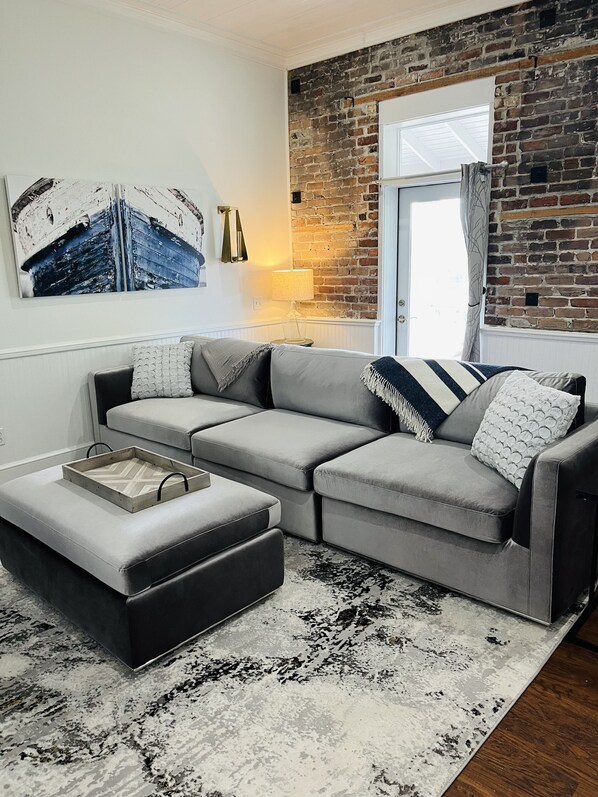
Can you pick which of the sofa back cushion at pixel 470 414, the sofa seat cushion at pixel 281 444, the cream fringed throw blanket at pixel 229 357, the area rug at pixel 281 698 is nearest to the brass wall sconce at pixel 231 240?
the cream fringed throw blanket at pixel 229 357

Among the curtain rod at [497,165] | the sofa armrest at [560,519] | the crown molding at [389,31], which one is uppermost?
the crown molding at [389,31]

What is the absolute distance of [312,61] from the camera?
513 cm

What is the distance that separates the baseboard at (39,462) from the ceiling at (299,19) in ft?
9.56

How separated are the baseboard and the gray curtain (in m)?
2.88

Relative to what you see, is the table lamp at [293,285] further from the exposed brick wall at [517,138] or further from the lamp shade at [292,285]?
the exposed brick wall at [517,138]

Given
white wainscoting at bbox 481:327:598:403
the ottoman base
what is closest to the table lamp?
white wainscoting at bbox 481:327:598:403

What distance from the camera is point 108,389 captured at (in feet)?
13.7

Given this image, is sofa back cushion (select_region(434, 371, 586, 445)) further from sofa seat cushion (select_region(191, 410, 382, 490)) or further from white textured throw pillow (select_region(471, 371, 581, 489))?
sofa seat cushion (select_region(191, 410, 382, 490))

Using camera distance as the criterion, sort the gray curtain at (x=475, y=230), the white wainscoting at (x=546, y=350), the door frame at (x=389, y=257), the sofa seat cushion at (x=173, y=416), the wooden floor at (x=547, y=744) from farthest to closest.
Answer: the door frame at (x=389, y=257), the gray curtain at (x=475, y=230), the white wainscoting at (x=546, y=350), the sofa seat cushion at (x=173, y=416), the wooden floor at (x=547, y=744)

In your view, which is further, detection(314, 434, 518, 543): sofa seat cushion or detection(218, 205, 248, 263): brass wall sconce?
detection(218, 205, 248, 263): brass wall sconce

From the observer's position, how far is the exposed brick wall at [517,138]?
153 inches

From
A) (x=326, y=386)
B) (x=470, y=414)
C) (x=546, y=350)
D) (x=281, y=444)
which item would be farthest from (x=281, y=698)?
(x=546, y=350)

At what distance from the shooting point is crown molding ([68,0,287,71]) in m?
4.04

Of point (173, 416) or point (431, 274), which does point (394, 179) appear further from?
point (173, 416)
